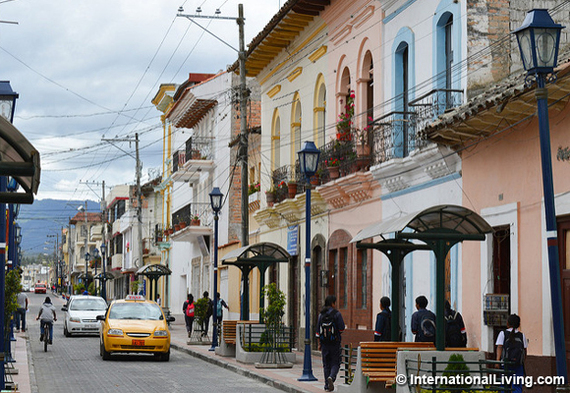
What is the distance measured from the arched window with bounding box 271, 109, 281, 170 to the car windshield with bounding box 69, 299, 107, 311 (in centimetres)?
999

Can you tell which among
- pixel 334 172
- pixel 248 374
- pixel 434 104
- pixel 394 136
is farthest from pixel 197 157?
pixel 434 104

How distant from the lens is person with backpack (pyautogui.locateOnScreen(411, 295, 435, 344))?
15.9 meters

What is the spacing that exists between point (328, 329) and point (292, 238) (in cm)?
1311

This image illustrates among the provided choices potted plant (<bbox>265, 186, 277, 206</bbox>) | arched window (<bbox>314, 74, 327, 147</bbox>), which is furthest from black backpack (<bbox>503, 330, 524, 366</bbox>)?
potted plant (<bbox>265, 186, 277, 206</bbox>)

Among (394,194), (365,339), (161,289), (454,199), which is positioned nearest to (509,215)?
(454,199)

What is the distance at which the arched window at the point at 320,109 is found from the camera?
27.7m

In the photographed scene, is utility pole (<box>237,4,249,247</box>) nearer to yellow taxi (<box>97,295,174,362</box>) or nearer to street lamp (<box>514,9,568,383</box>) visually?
yellow taxi (<box>97,295,174,362</box>)

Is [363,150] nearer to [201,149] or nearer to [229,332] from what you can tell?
[229,332]

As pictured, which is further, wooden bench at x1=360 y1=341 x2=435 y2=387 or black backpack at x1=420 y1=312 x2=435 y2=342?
black backpack at x1=420 y1=312 x2=435 y2=342

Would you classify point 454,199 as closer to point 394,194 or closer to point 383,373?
point 394,194

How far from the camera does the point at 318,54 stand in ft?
91.6

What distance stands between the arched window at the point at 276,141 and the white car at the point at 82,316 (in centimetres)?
972

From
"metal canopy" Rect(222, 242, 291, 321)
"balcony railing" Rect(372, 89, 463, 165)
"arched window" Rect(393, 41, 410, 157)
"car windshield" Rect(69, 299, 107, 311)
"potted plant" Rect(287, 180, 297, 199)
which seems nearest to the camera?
"balcony railing" Rect(372, 89, 463, 165)

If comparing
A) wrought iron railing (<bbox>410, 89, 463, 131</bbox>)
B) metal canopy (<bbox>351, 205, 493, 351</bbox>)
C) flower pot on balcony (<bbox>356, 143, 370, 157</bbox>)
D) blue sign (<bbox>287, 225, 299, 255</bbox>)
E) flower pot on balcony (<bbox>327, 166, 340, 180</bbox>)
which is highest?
wrought iron railing (<bbox>410, 89, 463, 131</bbox>)
